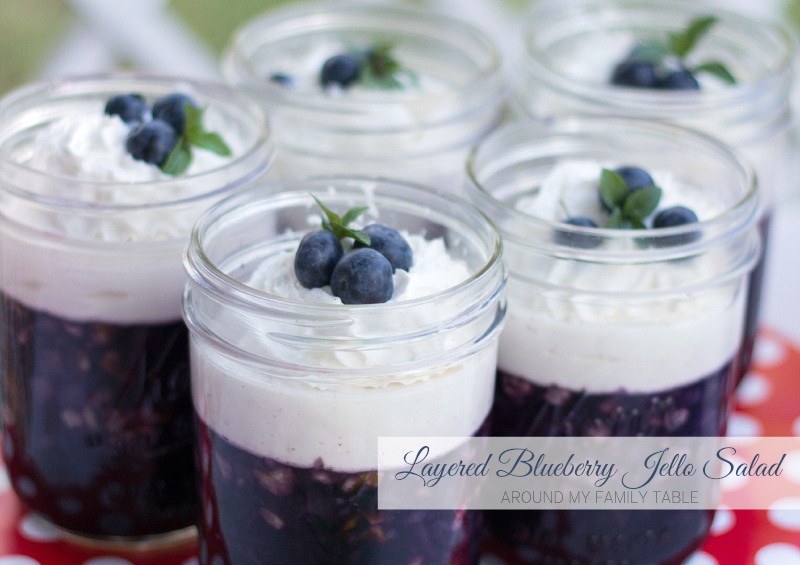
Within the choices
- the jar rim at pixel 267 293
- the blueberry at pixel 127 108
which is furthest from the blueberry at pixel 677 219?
the blueberry at pixel 127 108

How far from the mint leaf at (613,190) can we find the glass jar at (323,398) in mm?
209

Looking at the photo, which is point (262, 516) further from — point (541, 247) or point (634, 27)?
point (634, 27)

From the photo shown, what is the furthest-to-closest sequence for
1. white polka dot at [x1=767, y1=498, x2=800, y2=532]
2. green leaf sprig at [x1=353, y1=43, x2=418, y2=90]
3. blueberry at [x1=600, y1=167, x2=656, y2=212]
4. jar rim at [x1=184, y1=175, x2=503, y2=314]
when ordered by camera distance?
green leaf sprig at [x1=353, y1=43, x2=418, y2=90]
white polka dot at [x1=767, y1=498, x2=800, y2=532]
blueberry at [x1=600, y1=167, x2=656, y2=212]
jar rim at [x1=184, y1=175, x2=503, y2=314]

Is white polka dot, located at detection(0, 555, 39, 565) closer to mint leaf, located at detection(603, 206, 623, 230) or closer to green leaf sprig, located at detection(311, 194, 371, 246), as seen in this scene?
green leaf sprig, located at detection(311, 194, 371, 246)

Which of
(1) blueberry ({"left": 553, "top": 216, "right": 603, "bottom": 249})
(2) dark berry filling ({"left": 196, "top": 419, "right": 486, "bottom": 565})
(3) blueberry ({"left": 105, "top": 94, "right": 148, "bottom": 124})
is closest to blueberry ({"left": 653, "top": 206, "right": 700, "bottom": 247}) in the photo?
(1) blueberry ({"left": 553, "top": 216, "right": 603, "bottom": 249})

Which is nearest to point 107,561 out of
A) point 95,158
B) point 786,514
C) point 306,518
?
point 306,518

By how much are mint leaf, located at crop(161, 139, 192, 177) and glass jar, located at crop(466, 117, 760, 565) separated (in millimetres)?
361

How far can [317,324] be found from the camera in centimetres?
91

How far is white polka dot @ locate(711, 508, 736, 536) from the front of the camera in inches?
52.9

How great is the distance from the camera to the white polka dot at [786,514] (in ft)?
4.37

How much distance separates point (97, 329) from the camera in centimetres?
116

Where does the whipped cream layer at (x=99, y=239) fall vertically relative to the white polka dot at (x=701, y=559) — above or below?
above

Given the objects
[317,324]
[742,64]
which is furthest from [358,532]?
[742,64]

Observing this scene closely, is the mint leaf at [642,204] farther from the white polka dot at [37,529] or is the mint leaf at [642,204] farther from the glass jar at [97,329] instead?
the white polka dot at [37,529]
